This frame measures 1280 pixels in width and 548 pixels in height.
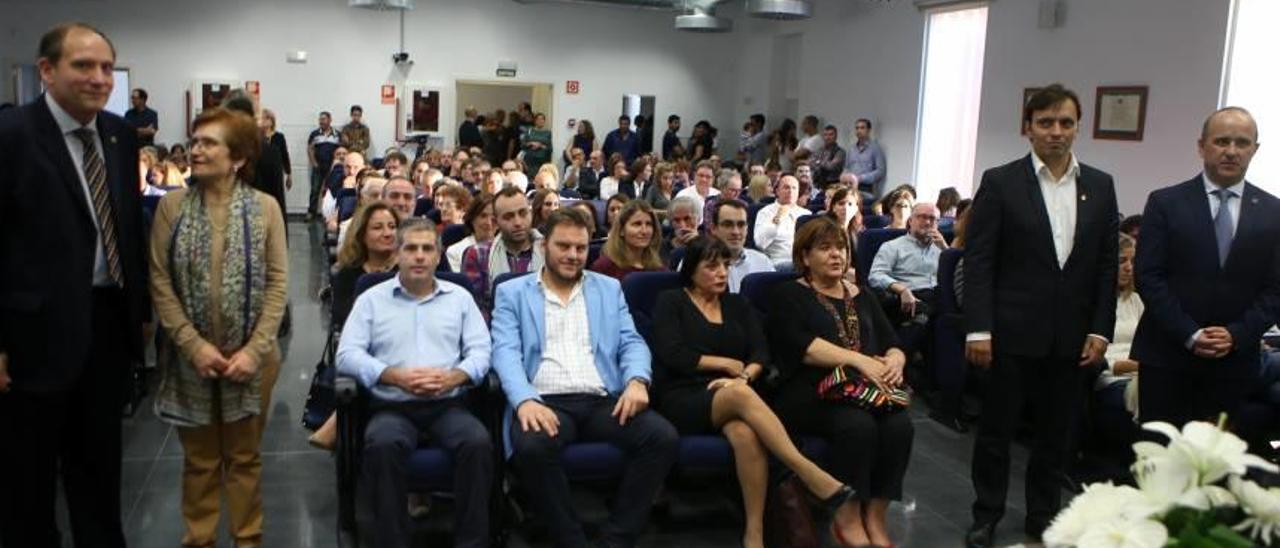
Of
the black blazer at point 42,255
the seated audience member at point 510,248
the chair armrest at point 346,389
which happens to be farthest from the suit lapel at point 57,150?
the seated audience member at point 510,248

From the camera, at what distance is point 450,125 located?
1523cm

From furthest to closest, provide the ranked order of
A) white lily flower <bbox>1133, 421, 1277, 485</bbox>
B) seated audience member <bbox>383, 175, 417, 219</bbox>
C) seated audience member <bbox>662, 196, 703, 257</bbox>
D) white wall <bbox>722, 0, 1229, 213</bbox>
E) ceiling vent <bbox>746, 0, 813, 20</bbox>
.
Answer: ceiling vent <bbox>746, 0, 813, 20</bbox>
white wall <bbox>722, 0, 1229, 213</bbox>
seated audience member <bbox>383, 175, 417, 219</bbox>
seated audience member <bbox>662, 196, 703, 257</bbox>
white lily flower <bbox>1133, 421, 1277, 485</bbox>

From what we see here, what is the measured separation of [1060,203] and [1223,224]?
0.53 metres

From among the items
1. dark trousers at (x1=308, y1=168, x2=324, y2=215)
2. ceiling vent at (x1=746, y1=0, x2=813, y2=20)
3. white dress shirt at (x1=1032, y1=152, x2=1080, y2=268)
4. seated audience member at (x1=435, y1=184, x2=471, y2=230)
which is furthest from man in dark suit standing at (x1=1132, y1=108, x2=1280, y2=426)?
dark trousers at (x1=308, y1=168, x2=324, y2=215)

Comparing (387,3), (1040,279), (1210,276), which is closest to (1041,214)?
(1040,279)

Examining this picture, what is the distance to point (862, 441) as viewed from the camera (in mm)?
3408

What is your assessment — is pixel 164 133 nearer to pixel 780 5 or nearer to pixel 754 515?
pixel 780 5

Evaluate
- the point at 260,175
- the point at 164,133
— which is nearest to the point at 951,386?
the point at 260,175

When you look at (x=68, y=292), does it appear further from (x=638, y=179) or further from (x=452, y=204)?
(x=638, y=179)

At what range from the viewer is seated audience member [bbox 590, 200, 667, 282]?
4.40 meters

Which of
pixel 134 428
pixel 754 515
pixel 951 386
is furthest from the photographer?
pixel 951 386

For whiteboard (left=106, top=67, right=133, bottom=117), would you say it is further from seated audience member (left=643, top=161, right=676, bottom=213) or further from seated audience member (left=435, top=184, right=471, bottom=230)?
seated audience member (left=435, top=184, right=471, bottom=230)

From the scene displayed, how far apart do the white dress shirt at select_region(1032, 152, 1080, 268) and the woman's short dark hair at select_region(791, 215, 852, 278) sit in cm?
69

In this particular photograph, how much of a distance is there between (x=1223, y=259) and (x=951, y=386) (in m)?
1.82
